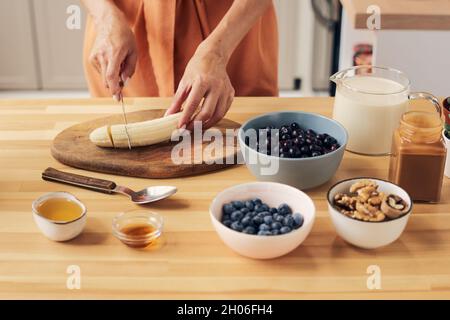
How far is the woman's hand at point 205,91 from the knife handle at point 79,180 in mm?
244

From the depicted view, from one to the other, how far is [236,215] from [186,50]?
808 millimetres

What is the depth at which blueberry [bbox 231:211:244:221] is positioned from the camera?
1.17 meters

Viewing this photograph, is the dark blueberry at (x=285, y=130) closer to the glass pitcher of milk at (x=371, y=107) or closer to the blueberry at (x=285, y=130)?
the blueberry at (x=285, y=130)

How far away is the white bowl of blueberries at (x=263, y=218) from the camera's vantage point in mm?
1121

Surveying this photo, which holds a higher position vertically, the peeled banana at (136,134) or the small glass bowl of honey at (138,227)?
the peeled banana at (136,134)

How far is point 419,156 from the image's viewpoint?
49.9 inches

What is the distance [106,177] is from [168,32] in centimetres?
56

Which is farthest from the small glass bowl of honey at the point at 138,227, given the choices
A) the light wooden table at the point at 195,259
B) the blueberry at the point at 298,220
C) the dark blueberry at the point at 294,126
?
the dark blueberry at the point at 294,126

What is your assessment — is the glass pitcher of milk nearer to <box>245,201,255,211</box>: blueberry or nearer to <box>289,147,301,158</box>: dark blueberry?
<box>289,147,301,158</box>: dark blueberry

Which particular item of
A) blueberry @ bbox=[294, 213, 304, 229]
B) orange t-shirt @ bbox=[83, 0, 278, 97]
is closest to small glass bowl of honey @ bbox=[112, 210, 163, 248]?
blueberry @ bbox=[294, 213, 304, 229]

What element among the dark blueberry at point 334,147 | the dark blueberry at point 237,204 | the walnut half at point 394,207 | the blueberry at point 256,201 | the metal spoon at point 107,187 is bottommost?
the metal spoon at point 107,187

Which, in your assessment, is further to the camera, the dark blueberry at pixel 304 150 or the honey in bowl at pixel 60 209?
the dark blueberry at pixel 304 150
